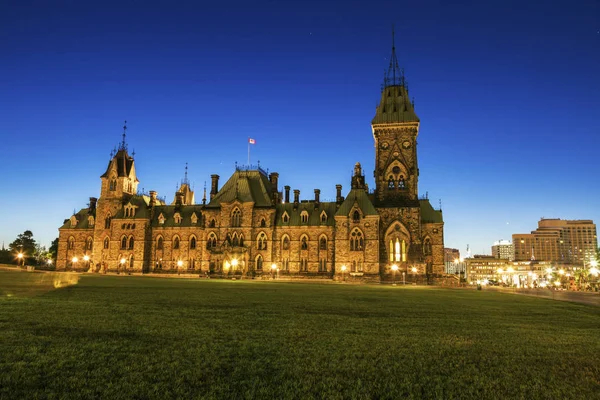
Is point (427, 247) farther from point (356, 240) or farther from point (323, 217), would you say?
point (323, 217)

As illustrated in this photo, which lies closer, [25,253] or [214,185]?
[214,185]

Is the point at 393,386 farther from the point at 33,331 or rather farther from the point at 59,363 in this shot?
the point at 33,331

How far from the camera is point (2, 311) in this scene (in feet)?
48.4

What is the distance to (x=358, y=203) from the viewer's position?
64.2 m

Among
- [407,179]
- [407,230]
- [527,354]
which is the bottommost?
[527,354]

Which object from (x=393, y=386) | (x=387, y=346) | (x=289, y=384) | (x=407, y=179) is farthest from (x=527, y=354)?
(x=407, y=179)

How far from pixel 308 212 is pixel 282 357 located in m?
60.2

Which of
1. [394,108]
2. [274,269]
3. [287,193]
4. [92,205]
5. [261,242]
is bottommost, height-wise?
[274,269]

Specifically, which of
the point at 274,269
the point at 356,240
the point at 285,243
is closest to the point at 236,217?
the point at 285,243

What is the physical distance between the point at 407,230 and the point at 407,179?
823cm

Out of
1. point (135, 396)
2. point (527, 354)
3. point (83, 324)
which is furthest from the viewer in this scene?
point (83, 324)

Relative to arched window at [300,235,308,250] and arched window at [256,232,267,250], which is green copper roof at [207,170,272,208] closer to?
arched window at [256,232,267,250]

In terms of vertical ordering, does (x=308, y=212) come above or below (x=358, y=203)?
below

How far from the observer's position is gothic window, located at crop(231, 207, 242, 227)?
6781 centimetres
